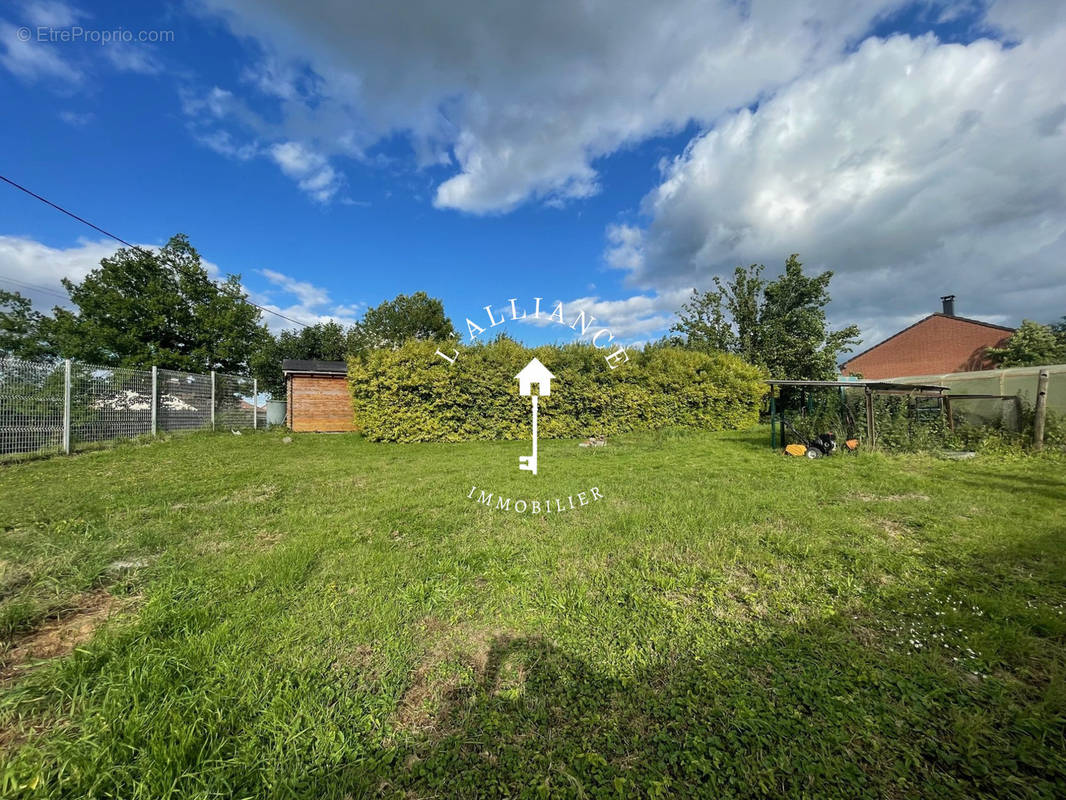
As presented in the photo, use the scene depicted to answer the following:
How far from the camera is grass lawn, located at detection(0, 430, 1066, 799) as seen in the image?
1339 millimetres

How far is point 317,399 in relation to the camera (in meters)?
13.9

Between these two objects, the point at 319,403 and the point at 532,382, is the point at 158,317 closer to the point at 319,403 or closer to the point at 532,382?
the point at 319,403

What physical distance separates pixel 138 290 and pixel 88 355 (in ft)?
12.6

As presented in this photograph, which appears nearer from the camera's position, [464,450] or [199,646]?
[199,646]

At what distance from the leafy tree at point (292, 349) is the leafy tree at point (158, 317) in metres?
0.97

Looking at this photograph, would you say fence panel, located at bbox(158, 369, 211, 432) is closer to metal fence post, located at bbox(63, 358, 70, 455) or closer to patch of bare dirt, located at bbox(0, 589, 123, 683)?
metal fence post, located at bbox(63, 358, 70, 455)

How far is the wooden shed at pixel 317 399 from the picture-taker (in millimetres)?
13797

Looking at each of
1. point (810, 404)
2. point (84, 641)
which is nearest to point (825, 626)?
point (84, 641)

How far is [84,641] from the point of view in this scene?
1.94m

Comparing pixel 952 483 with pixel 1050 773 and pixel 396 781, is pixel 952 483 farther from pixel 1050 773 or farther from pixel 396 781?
pixel 396 781

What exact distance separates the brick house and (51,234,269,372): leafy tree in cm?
3743

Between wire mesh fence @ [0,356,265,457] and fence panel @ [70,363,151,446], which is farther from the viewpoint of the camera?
fence panel @ [70,363,151,446]

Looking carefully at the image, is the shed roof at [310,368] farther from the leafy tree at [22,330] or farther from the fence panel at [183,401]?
the leafy tree at [22,330]

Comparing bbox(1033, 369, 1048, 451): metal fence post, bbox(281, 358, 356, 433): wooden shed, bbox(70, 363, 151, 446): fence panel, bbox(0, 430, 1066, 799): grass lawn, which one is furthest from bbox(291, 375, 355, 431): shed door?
bbox(1033, 369, 1048, 451): metal fence post
